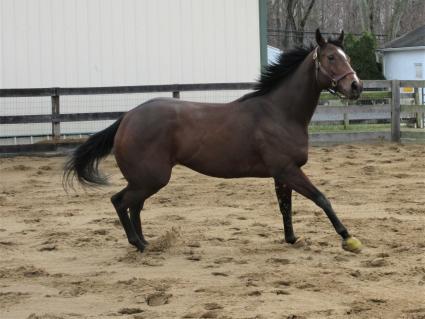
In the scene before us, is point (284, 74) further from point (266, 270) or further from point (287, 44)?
point (287, 44)

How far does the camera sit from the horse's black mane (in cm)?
704

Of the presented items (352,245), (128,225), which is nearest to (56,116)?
(128,225)

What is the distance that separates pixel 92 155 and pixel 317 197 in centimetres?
214

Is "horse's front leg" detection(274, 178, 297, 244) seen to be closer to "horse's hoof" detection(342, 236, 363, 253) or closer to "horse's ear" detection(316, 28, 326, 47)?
"horse's hoof" detection(342, 236, 363, 253)

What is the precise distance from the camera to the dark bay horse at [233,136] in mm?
6684

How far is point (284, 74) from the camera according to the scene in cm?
704

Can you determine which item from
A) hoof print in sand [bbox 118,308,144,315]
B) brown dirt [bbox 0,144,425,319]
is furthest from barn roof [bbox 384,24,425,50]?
hoof print in sand [bbox 118,308,144,315]

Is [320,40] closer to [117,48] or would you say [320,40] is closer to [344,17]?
[117,48]

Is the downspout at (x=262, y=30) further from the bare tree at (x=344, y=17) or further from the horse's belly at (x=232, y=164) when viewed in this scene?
the bare tree at (x=344, y=17)

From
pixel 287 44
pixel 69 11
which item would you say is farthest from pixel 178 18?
pixel 287 44

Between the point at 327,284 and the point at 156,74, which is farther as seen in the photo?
the point at 156,74

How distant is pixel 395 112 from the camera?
16297 mm

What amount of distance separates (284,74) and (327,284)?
2311 millimetres

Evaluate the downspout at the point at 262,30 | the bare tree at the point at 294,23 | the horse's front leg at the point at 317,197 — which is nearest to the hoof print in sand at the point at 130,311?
the horse's front leg at the point at 317,197
